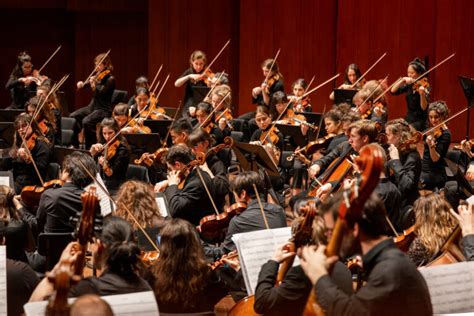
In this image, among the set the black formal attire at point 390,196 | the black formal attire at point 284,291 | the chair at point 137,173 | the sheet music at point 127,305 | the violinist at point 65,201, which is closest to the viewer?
the sheet music at point 127,305

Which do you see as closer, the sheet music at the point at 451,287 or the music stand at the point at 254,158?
the sheet music at the point at 451,287

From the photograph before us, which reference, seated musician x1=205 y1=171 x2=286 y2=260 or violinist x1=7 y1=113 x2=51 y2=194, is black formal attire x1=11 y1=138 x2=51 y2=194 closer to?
violinist x1=7 y1=113 x2=51 y2=194

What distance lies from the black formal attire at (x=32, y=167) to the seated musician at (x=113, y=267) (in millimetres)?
3734

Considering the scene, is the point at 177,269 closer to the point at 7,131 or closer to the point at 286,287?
the point at 286,287

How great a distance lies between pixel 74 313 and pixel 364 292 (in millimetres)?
967

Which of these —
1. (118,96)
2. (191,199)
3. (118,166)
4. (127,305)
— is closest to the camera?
(127,305)

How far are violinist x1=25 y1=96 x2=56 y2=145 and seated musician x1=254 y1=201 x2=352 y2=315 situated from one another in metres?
4.75

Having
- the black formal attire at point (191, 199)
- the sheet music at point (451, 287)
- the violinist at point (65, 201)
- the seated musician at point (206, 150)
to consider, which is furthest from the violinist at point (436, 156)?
the sheet music at point (451, 287)

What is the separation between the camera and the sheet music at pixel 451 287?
329 cm

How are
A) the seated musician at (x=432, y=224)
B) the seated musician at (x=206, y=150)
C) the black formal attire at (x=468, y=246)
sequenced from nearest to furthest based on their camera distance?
the black formal attire at (x=468, y=246)
the seated musician at (x=432, y=224)
the seated musician at (x=206, y=150)

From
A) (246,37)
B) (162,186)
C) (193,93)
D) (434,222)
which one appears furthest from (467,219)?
(246,37)

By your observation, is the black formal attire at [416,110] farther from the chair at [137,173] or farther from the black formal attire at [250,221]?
the black formal attire at [250,221]

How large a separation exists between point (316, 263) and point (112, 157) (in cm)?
461

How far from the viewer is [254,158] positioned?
675 cm
